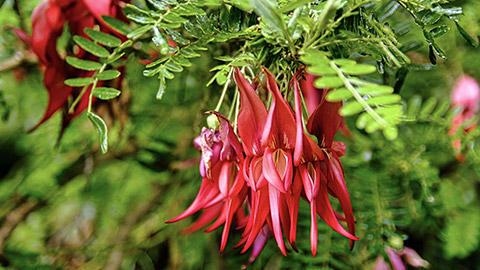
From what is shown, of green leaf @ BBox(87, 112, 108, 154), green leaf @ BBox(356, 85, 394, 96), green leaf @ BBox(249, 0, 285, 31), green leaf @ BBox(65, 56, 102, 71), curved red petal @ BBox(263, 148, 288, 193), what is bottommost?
curved red petal @ BBox(263, 148, 288, 193)

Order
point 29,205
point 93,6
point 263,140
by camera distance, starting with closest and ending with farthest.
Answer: point 263,140
point 93,6
point 29,205

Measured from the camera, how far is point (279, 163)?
1.25 feet

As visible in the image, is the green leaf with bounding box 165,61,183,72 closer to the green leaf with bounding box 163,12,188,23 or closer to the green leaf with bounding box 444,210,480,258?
the green leaf with bounding box 163,12,188,23

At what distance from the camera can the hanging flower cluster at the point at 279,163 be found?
36 cm

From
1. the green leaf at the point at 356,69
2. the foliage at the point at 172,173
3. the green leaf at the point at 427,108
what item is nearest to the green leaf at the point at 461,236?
the foliage at the point at 172,173

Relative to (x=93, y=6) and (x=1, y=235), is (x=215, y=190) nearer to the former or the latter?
(x=93, y=6)

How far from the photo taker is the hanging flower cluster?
1.20 ft

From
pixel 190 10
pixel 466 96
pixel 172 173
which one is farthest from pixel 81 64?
pixel 466 96

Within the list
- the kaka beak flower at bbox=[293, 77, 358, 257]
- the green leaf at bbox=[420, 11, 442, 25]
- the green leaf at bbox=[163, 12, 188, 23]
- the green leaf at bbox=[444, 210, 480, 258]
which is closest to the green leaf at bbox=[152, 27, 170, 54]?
the green leaf at bbox=[163, 12, 188, 23]

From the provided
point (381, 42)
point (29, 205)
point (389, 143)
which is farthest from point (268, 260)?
point (381, 42)

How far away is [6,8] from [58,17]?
0.26 metres

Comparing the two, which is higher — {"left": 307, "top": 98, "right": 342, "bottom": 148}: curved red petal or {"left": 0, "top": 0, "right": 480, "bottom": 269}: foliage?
{"left": 307, "top": 98, "right": 342, "bottom": 148}: curved red petal

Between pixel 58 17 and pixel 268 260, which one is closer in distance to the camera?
pixel 58 17

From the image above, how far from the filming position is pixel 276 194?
1.22 feet
